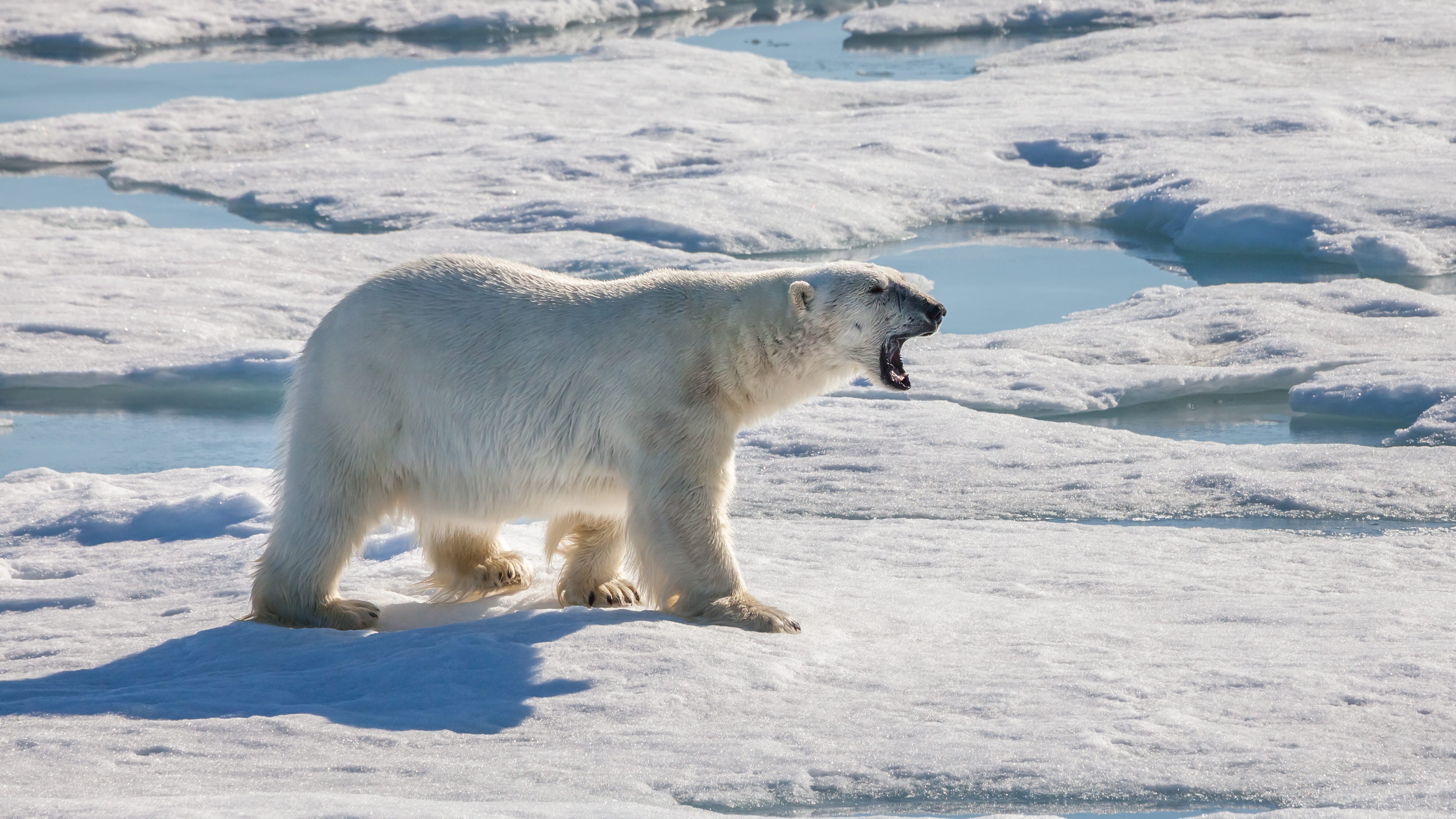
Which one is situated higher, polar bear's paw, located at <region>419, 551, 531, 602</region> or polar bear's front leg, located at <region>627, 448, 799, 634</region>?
polar bear's front leg, located at <region>627, 448, 799, 634</region>

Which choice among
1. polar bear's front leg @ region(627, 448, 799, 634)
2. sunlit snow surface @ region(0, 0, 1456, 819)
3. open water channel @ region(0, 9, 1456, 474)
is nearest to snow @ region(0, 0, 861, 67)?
open water channel @ region(0, 9, 1456, 474)

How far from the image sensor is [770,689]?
3.90 meters

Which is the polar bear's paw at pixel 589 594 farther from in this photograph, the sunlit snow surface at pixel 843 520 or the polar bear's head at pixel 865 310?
the polar bear's head at pixel 865 310

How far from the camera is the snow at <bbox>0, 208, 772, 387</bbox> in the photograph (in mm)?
7699

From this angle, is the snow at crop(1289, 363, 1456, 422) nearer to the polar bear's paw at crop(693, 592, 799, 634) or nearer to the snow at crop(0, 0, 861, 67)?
the polar bear's paw at crop(693, 592, 799, 634)

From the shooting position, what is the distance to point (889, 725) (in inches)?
145

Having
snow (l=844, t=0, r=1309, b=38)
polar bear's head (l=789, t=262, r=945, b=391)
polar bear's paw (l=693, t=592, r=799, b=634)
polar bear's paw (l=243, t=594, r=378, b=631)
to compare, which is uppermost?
snow (l=844, t=0, r=1309, b=38)

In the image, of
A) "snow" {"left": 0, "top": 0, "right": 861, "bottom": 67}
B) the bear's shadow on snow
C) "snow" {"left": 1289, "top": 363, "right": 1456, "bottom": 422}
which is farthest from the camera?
"snow" {"left": 0, "top": 0, "right": 861, "bottom": 67}

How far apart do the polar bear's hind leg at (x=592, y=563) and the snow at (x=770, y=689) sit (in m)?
0.10

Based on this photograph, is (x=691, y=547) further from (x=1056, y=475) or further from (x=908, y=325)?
(x=1056, y=475)

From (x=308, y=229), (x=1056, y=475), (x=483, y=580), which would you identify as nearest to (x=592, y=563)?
(x=483, y=580)

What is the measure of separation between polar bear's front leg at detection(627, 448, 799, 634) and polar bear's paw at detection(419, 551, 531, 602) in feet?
2.29

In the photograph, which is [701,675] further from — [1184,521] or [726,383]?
[1184,521]

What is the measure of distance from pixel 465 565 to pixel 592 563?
0.43 metres
